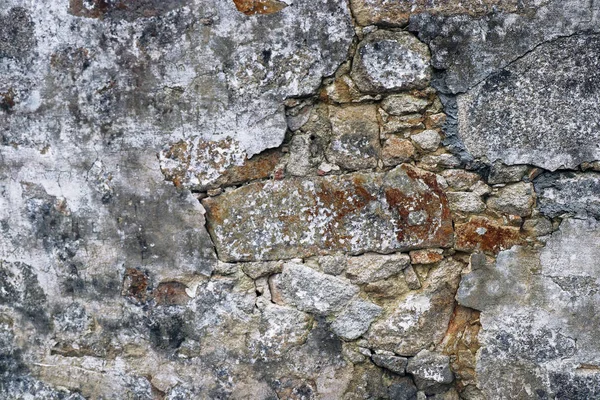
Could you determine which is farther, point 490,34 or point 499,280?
point 499,280

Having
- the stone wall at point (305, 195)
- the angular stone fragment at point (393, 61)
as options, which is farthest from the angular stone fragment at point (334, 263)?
the angular stone fragment at point (393, 61)

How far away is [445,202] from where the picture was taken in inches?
93.9

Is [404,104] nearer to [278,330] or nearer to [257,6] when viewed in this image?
[257,6]

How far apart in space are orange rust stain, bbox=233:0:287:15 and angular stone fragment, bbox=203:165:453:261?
647 millimetres

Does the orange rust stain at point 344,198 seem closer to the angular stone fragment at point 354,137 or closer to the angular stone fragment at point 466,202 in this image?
the angular stone fragment at point 354,137

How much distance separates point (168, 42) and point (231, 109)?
0.35 m

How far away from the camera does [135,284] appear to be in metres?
2.51

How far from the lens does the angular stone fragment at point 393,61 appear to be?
7.57 feet

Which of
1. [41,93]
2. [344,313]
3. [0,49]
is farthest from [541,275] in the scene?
[0,49]

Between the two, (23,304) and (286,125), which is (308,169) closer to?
(286,125)

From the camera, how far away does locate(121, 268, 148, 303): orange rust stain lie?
250 centimetres

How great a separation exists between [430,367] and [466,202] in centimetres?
68

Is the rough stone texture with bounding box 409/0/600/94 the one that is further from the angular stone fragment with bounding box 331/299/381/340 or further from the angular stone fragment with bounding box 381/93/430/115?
the angular stone fragment with bounding box 331/299/381/340

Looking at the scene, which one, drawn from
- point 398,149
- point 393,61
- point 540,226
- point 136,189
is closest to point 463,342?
point 540,226
